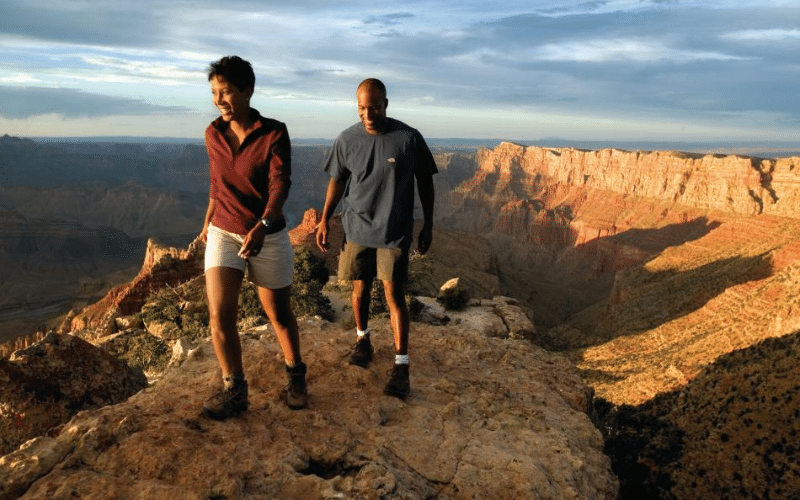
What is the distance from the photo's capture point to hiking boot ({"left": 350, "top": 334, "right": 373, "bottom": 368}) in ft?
16.9

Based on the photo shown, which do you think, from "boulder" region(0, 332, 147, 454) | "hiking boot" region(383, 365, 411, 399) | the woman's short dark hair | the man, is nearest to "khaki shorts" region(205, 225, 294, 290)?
the man

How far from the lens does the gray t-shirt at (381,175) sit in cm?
441

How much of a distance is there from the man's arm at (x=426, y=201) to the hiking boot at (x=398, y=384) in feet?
3.74

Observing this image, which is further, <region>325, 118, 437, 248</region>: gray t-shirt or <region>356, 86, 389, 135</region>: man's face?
<region>325, 118, 437, 248</region>: gray t-shirt

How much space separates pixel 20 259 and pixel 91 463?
104 m

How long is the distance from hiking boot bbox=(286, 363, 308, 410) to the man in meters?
0.83

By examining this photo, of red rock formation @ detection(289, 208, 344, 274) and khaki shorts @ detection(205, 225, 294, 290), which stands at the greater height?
khaki shorts @ detection(205, 225, 294, 290)

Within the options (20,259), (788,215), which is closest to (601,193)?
(788,215)

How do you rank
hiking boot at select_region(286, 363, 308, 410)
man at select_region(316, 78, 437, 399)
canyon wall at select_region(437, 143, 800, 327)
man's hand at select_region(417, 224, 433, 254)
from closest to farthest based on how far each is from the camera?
hiking boot at select_region(286, 363, 308, 410)
man at select_region(316, 78, 437, 399)
man's hand at select_region(417, 224, 433, 254)
canyon wall at select_region(437, 143, 800, 327)

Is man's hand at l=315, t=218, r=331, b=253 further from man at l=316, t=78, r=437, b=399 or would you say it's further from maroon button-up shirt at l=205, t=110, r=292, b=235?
maroon button-up shirt at l=205, t=110, r=292, b=235

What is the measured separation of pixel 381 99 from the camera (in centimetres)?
427

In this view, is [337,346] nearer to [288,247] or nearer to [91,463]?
[288,247]

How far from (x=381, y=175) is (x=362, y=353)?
1.88 meters

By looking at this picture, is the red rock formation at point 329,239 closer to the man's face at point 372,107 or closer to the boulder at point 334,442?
→ the boulder at point 334,442
